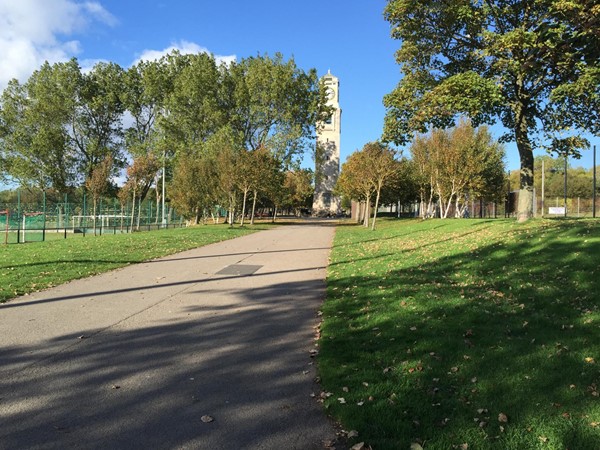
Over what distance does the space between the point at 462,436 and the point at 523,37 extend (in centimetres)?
1408

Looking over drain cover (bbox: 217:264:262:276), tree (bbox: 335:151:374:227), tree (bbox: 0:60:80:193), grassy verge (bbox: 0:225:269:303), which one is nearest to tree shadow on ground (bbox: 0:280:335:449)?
grassy verge (bbox: 0:225:269:303)

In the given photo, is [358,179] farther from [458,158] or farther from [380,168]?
[458,158]

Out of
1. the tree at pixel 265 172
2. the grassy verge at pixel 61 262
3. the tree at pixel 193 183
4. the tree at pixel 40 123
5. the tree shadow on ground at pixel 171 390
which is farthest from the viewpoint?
the tree at pixel 40 123

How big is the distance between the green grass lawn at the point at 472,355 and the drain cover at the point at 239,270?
2712 millimetres

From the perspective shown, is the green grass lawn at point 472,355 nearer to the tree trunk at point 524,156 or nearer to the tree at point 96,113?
the tree trunk at point 524,156

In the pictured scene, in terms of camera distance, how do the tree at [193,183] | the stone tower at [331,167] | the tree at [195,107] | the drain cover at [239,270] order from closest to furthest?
the drain cover at [239,270] < the tree at [193,183] < the tree at [195,107] < the stone tower at [331,167]

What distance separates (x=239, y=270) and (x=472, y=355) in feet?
25.7

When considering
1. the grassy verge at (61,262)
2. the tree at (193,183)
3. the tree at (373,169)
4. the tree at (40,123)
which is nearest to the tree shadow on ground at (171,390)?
the grassy verge at (61,262)

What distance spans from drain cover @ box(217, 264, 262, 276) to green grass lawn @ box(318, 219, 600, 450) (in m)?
2.71

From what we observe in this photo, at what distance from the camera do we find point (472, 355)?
4816mm

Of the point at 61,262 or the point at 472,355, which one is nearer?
the point at 472,355

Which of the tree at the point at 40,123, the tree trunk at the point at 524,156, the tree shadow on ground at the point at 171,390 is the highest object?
the tree at the point at 40,123

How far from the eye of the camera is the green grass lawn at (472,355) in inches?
134

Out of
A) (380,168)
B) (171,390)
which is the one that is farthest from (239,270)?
(380,168)
